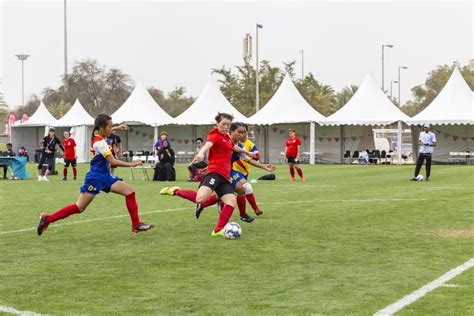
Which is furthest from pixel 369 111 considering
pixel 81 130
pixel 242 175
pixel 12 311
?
pixel 12 311

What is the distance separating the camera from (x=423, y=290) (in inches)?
287

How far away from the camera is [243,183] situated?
42.7 ft

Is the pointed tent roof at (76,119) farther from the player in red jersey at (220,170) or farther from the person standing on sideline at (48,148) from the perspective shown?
the player in red jersey at (220,170)

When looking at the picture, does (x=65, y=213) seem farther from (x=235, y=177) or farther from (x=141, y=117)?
(x=141, y=117)

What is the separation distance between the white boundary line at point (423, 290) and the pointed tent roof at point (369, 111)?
36201 mm

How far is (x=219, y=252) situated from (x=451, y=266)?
2823 millimetres

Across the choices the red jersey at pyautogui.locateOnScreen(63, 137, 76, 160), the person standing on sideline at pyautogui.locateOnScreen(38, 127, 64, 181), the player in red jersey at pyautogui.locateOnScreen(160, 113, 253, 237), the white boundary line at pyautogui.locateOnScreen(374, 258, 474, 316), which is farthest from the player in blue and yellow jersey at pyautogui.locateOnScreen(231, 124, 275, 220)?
the person standing on sideline at pyautogui.locateOnScreen(38, 127, 64, 181)

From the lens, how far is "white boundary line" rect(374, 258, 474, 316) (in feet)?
21.1

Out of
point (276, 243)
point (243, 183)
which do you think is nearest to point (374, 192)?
point (243, 183)

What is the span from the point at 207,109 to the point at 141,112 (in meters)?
4.52

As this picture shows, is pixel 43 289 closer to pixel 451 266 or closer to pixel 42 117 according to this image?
pixel 451 266

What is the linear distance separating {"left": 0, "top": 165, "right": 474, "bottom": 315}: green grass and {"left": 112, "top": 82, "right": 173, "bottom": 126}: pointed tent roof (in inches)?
1322

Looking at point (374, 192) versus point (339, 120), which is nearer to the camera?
point (374, 192)

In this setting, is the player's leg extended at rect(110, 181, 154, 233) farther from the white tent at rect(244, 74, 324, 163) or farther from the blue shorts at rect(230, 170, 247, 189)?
the white tent at rect(244, 74, 324, 163)
